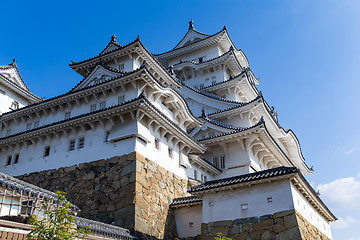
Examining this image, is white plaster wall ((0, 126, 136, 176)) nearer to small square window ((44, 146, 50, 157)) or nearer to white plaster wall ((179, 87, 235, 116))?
small square window ((44, 146, 50, 157))

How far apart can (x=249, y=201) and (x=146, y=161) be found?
21.7ft

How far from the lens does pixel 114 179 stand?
64.3 feet

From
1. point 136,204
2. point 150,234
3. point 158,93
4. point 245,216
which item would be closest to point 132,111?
point 158,93

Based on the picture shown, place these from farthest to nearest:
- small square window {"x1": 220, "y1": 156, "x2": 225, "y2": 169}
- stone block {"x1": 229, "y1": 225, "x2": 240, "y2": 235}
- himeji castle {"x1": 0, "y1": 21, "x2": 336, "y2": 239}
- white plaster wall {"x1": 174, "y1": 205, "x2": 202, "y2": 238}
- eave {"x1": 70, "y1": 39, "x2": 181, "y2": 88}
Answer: small square window {"x1": 220, "y1": 156, "x2": 225, "y2": 169}, eave {"x1": 70, "y1": 39, "x2": 181, "y2": 88}, white plaster wall {"x1": 174, "y1": 205, "x2": 202, "y2": 238}, himeji castle {"x1": 0, "y1": 21, "x2": 336, "y2": 239}, stone block {"x1": 229, "y1": 225, "x2": 240, "y2": 235}

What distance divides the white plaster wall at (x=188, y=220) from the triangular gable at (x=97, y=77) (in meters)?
10.7

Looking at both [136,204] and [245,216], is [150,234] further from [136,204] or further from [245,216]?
[245,216]

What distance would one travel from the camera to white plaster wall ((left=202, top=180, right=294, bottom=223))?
16.4 metres

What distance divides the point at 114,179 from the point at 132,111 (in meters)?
4.14

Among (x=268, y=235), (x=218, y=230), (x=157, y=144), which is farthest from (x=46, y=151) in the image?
(x=268, y=235)

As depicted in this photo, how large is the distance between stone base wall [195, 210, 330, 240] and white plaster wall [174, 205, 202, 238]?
2618 millimetres

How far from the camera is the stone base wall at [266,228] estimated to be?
15711mm

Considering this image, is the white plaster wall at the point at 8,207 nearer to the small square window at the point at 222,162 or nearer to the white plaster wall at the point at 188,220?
the white plaster wall at the point at 188,220

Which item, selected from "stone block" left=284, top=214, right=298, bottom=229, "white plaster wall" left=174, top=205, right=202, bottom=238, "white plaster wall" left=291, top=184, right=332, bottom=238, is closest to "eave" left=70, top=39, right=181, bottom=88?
"white plaster wall" left=174, top=205, right=202, bottom=238

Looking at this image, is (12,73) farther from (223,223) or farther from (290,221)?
(290,221)
